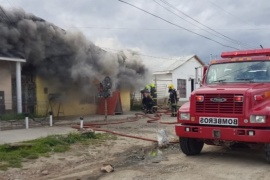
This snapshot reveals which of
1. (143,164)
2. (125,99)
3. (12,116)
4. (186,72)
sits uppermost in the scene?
(186,72)

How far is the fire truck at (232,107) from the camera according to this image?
6.89 meters

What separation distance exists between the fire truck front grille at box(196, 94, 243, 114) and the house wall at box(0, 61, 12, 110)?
35.0 ft

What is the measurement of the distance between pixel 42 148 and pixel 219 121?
4.30 metres

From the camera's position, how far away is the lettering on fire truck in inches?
277

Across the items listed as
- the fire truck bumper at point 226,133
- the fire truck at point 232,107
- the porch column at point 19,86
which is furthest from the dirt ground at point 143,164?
the porch column at point 19,86

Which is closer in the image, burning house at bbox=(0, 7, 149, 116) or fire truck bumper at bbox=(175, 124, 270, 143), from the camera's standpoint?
fire truck bumper at bbox=(175, 124, 270, 143)

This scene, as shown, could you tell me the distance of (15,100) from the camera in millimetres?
15789

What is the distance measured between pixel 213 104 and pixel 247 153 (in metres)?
2.02

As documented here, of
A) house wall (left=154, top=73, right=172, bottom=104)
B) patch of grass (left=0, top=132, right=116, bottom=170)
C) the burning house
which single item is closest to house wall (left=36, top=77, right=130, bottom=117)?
the burning house

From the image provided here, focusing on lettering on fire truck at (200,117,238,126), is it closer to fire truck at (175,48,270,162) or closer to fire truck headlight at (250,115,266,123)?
fire truck at (175,48,270,162)

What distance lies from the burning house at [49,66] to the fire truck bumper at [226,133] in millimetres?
10127

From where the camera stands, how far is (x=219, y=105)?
286 inches

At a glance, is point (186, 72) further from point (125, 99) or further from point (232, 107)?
point (232, 107)

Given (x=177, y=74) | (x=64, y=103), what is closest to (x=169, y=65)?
(x=177, y=74)
